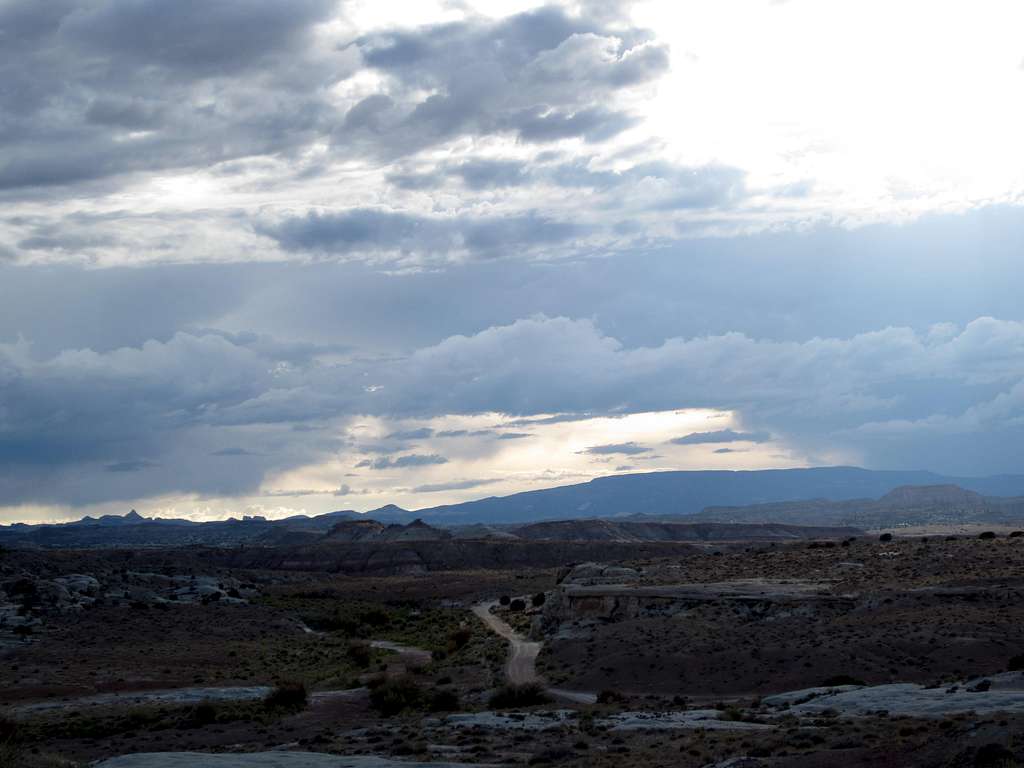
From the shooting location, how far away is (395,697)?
4016 cm

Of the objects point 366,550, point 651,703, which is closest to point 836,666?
point 651,703

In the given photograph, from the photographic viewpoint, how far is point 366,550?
162 metres

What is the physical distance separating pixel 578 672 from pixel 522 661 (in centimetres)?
633

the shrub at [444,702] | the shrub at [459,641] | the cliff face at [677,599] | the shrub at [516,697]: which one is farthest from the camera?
the shrub at [459,641]

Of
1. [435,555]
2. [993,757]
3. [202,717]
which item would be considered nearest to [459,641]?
[202,717]

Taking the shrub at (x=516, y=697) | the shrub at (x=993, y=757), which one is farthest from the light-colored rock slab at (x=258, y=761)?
the shrub at (x=993, y=757)

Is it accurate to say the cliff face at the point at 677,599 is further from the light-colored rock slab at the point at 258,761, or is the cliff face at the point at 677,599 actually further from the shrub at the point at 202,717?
the light-colored rock slab at the point at 258,761

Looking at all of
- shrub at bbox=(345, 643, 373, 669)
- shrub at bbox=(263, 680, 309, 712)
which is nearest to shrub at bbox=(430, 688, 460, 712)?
shrub at bbox=(263, 680, 309, 712)

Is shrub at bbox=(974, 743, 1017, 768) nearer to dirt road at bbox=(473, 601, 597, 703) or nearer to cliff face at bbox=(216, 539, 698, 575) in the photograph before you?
dirt road at bbox=(473, 601, 597, 703)

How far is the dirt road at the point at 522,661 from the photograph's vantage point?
136ft

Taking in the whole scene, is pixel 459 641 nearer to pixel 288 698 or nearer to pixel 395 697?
pixel 288 698

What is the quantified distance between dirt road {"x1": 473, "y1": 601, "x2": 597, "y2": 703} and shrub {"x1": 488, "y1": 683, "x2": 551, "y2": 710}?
1.22 meters

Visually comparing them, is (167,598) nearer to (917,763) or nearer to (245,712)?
(245,712)

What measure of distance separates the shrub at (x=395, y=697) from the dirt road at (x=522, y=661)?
4.04 meters
